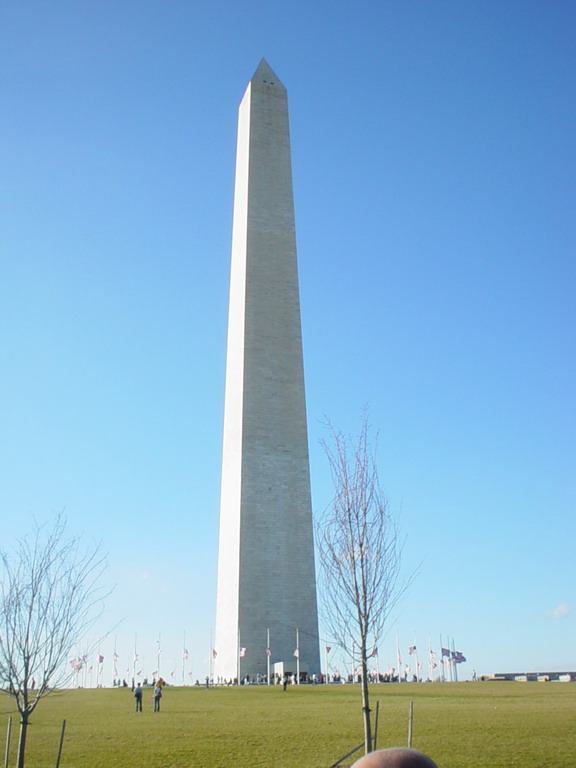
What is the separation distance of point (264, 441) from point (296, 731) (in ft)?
85.1

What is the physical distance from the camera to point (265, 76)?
52906mm

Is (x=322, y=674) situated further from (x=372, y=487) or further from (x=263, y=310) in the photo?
(x=372, y=487)

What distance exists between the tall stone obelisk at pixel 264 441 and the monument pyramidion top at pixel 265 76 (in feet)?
4.36

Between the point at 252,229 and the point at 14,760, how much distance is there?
118 ft

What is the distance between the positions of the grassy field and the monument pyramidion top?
128 feet

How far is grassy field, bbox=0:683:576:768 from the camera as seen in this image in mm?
15961

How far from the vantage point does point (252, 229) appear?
158 ft

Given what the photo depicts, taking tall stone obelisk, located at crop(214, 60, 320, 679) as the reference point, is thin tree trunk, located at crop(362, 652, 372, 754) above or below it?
below

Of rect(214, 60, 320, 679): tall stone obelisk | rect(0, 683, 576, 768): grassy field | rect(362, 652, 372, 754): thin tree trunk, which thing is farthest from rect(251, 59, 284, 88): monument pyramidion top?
rect(362, 652, 372, 754): thin tree trunk

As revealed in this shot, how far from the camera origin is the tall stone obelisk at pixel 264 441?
42906 millimetres

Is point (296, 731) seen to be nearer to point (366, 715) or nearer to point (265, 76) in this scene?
point (366, 715)

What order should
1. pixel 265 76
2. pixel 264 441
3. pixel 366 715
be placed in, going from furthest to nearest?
1. pixel 265 76
2. pixel 264 441
3. pixel 366 715

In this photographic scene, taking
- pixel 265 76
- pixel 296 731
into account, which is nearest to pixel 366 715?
pixel 296 731

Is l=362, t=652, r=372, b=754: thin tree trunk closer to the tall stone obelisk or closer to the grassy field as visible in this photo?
the grassy field
